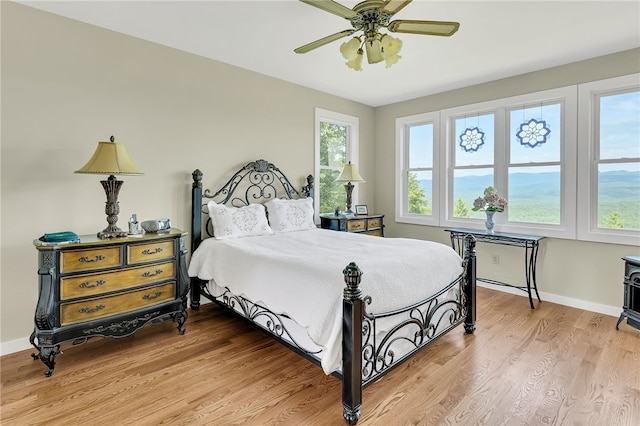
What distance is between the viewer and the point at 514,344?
8.73ft

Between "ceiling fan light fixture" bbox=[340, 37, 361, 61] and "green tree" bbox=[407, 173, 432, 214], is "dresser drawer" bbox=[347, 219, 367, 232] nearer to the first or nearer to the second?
"green tree" bbox=[407, 173, 432, 214]

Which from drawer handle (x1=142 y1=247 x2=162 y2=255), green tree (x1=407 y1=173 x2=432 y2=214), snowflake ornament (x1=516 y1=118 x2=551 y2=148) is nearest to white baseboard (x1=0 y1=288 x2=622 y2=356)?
drawer handle (x1=142 y1=247 x2=162 y2=255)

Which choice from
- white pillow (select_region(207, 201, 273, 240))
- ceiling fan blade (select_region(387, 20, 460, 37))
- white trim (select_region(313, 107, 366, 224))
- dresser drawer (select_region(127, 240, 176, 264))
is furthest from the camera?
white trim (select_region(313, 107, 366, 224))

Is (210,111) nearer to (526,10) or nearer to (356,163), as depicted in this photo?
(356,163)

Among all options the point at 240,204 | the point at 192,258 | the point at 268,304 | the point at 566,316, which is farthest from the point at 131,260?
the point at 566,316

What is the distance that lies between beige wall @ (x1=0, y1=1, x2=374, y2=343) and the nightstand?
135 cm

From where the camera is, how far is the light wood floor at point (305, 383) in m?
1.81

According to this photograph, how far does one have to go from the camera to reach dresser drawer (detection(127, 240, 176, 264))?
2555mm

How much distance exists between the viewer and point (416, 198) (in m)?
5.22

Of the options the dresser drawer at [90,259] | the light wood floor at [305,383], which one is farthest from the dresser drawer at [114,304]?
the light wood floor at [305,383]

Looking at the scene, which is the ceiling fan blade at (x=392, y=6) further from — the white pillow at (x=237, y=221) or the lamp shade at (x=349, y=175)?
the lamp shade at (x=349, y=175)

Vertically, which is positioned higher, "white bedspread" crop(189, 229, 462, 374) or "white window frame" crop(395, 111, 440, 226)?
"white window frame" crop(395, 111, 440, 226)

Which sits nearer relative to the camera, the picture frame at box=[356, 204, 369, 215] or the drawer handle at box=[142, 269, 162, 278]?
the drawer handle at box=[142, 269, 162, 278]

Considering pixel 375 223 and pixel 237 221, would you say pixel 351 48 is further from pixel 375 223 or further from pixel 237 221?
pixel 375 223
